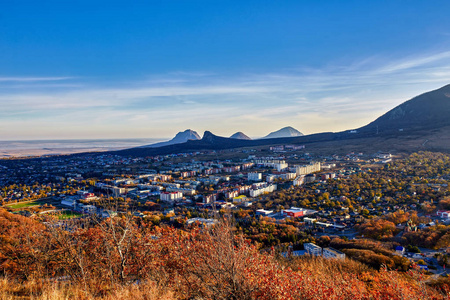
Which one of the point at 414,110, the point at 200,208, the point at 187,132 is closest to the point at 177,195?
the point at 200,208

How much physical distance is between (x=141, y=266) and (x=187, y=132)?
538 feet

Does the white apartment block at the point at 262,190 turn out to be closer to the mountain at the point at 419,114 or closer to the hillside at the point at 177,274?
the hillside at the point at 177,274

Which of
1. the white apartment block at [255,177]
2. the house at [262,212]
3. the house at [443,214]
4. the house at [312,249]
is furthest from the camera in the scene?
the white apartment block at [255,177]

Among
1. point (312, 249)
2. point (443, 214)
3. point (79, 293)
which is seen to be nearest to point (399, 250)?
point (312, 249)

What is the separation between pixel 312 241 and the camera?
12.0 meters

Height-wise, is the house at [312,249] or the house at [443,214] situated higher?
the house at [312,249]

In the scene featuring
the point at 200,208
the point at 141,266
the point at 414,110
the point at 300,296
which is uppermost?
the point at 414,110

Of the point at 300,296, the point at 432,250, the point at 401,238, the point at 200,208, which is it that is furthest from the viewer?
the point at 200,208

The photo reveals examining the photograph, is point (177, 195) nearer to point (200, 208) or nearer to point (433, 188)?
point (200, 208)

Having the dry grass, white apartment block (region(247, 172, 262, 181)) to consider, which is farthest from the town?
the dry grass

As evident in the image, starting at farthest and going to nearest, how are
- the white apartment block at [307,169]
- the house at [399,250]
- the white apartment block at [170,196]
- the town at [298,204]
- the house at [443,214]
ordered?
the white apartment block at [307,169] → the white apartment block at [170,196] → the house at [443,214] → the town at [298,204] → the house at [399,250]

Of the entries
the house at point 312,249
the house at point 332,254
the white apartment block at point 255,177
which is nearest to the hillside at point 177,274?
the house at point 332,254

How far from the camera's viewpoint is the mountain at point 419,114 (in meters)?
62.1

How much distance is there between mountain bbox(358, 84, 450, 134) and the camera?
62.1 metres
